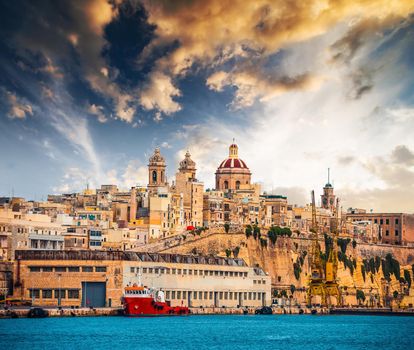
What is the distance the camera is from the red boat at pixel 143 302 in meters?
95.5

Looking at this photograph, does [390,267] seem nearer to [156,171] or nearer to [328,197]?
[328,197]

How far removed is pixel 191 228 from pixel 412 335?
157ft

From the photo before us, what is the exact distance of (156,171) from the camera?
148750mm

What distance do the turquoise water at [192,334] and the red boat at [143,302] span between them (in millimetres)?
742

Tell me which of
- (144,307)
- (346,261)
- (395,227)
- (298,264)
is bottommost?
(144,307)

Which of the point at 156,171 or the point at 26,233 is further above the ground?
the point at 156,171

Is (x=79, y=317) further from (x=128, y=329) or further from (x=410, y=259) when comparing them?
(x=410, y=259)

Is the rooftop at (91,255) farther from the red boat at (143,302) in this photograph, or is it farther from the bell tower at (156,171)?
the bell tower at (156,171)

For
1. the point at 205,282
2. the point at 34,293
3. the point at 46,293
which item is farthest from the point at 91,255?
the point at 205,282

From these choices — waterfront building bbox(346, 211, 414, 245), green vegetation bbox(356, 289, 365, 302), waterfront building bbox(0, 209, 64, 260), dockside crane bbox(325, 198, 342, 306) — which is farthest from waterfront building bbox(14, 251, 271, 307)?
waterfront building bbox(346, 211, 414, 245)

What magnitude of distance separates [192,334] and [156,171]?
223ft

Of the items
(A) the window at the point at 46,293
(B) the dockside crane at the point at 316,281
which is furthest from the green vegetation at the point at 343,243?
(A) the window at the point at 46,293

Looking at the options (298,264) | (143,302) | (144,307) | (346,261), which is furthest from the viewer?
(346,261)

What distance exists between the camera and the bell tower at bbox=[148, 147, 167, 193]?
485 ft
